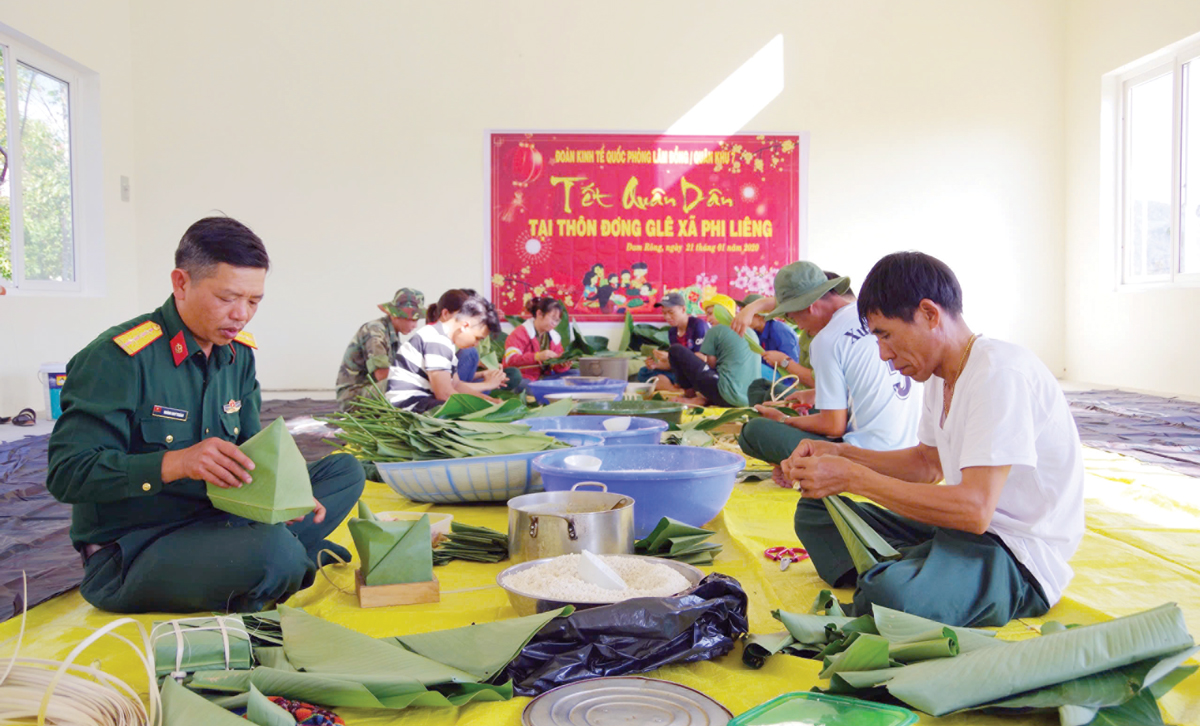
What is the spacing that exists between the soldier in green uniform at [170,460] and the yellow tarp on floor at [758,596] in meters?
0.12


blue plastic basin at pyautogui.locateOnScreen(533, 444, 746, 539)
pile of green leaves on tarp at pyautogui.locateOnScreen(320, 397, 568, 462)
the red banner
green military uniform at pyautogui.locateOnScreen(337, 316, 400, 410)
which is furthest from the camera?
the red banner

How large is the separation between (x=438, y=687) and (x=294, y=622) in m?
0.33

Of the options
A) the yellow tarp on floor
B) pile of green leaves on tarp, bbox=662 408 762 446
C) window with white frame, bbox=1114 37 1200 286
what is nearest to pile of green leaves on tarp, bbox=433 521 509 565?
the yellow tarp on floor

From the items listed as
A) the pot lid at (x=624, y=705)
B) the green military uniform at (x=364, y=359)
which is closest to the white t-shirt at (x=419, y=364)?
the green military uniform at (x=364, y=359)

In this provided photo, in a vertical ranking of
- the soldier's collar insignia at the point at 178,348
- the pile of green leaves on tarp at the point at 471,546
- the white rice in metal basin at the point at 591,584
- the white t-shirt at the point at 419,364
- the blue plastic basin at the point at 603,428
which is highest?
the soldier's collar insignia at the point at 178,348

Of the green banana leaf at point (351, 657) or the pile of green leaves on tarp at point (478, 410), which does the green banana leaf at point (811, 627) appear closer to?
the green banana leaf at point (351, 657)

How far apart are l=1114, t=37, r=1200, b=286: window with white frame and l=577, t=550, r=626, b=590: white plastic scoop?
709 centimetres

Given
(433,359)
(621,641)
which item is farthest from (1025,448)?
(433,359)

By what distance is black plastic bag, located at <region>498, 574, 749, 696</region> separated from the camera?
147 centimetres

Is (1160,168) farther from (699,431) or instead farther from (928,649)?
(928,649)

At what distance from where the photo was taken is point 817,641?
1.57 metres

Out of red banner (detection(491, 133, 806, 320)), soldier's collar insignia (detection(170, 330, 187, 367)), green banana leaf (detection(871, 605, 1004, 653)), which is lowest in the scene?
green banana leaf (detection(871, 605, 1004, 653))

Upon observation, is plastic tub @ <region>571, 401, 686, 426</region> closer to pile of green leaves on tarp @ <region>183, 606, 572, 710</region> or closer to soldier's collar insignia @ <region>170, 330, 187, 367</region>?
soldier's collar insignia @ <region>170, 330, 187, 367</region>

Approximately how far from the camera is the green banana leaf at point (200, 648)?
1.41 m
